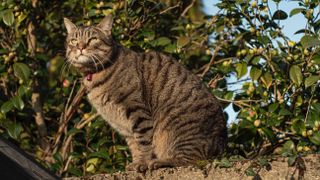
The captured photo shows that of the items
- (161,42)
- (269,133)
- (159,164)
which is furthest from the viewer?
(161,42)

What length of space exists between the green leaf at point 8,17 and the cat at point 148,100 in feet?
1.57

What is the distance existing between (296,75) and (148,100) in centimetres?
113

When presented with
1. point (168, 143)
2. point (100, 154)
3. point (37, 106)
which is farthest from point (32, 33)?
point (168, 143)

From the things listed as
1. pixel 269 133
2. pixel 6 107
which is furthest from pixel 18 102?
pixel 269 133

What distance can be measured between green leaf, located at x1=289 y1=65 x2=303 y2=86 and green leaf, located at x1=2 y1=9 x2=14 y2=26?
223cm

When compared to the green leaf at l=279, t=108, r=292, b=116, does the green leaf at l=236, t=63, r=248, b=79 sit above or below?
above

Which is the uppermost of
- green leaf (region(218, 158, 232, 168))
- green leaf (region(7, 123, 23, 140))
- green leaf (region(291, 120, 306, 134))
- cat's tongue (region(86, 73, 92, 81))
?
cat's tongue (region(86, 73, 92, 81))

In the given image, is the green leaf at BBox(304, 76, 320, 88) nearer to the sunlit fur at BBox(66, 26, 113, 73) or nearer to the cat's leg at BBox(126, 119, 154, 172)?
the cat's leg at BBox(126, 119, 154, 172)

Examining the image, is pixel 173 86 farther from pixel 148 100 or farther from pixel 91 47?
pixel 91 47

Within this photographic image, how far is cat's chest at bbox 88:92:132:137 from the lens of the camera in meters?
5.05

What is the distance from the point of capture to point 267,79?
17.7 ft

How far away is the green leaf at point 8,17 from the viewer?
217 inches

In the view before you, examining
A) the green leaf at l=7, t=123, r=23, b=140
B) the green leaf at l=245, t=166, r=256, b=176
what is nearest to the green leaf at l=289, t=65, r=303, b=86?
the green leaf at l=245, t=166, r=256, b=176

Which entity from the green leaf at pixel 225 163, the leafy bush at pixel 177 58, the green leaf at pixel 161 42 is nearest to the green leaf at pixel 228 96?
the leafy bush at pixel 177 58
